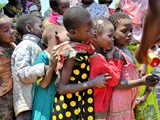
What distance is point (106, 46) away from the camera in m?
3.24

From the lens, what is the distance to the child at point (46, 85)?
3115 millimetres

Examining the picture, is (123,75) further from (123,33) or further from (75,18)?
(75,18)

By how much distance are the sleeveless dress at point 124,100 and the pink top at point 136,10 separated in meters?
1.46

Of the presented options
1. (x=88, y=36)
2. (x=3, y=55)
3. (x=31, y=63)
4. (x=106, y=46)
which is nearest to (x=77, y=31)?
(x=88, y=36)

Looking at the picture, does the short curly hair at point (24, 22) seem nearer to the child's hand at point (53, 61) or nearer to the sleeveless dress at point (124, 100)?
the child's hand at point (53, 61)

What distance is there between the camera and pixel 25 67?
10.6ft

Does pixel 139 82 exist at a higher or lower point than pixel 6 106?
higher

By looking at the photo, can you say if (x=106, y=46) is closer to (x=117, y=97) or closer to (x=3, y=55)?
(x=117, y=97)

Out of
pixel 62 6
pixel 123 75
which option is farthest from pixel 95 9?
pixel 123 75

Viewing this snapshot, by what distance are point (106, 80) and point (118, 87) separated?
0.49 ft

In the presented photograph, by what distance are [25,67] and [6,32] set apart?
1.45ft

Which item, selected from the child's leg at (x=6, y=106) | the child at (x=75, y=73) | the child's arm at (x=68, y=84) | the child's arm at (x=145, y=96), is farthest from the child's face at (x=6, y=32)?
the child's arm at (x=145, y=96)

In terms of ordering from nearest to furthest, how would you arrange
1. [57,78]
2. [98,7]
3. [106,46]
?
[57,78] < [106,46] < [98,7]

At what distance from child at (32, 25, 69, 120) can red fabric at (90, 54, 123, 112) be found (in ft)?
1.11
